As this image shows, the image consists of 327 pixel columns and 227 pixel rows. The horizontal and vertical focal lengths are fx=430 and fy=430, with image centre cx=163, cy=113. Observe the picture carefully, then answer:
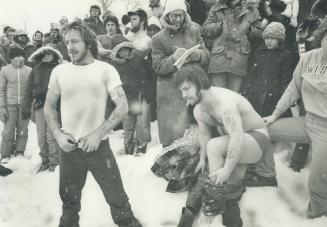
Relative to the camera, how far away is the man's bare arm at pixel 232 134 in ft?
13.1

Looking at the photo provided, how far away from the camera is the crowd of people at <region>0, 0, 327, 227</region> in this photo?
3.99 m

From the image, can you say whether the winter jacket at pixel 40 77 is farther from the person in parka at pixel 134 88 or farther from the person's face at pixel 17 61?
the person's face at pixel 17 61

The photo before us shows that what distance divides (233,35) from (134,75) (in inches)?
73.4

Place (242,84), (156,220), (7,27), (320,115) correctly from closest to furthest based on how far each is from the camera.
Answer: (320,115), (156,220), (242,84), (7,27)

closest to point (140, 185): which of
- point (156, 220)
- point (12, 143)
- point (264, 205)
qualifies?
point (156, 220)

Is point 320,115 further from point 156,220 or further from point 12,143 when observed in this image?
point 12,143

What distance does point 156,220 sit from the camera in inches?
183

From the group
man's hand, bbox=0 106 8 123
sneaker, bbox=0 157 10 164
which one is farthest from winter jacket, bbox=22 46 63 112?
sneaker, bbox=0 157 10 164

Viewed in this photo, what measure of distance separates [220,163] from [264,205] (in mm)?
945

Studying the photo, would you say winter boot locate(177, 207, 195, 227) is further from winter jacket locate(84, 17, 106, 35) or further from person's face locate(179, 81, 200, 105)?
winter jacket locate(84, 17, 106, 35)

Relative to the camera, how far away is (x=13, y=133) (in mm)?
7934

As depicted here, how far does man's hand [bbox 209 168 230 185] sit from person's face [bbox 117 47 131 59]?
3.34m

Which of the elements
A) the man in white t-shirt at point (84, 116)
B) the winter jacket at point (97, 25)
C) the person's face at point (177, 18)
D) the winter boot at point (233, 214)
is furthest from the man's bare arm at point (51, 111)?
the winter jacket at point (97, 25)

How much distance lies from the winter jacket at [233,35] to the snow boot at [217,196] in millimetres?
1993
